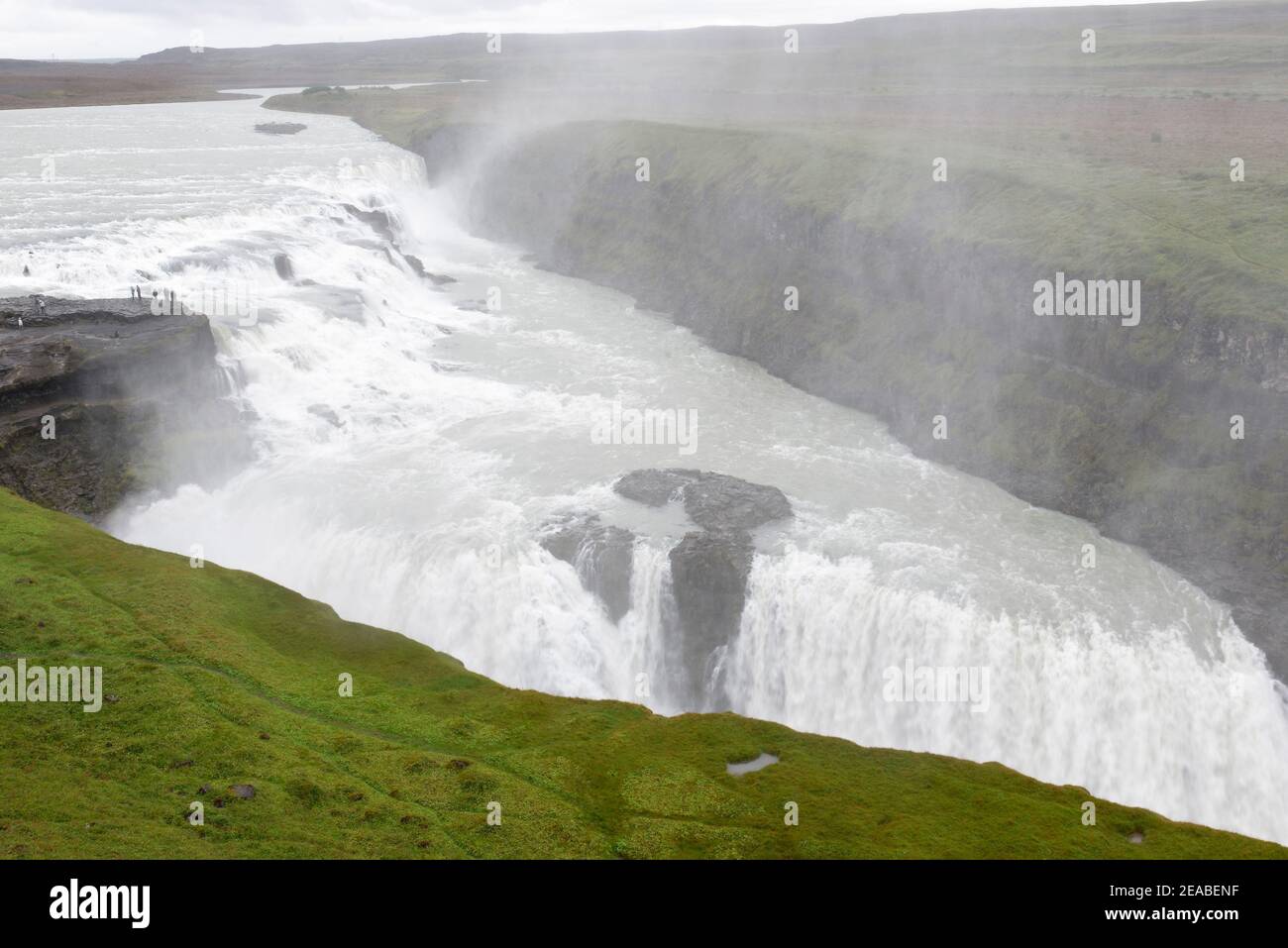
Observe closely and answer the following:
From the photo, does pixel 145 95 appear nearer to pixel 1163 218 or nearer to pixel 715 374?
pixel 715 374

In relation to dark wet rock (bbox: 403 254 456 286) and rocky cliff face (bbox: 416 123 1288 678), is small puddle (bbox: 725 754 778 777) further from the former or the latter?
dark wet rock (bbox: 403 254 456 286)

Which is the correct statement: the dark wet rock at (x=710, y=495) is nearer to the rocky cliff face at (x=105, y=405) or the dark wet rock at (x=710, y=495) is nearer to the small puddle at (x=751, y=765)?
the small puddle at (x=751, y=765)

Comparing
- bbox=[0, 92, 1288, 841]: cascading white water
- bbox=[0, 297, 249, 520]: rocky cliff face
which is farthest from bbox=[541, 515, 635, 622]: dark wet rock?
bbox=[0, 297, 249, 520]: rocky cliff face

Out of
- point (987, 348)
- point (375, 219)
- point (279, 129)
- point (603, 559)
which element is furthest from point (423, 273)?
point (279, 129)

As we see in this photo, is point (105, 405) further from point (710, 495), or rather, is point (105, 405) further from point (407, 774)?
point (407, 774)

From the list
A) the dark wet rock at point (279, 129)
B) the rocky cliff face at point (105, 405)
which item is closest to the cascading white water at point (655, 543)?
the rocky cliff face at point (105, 405)
